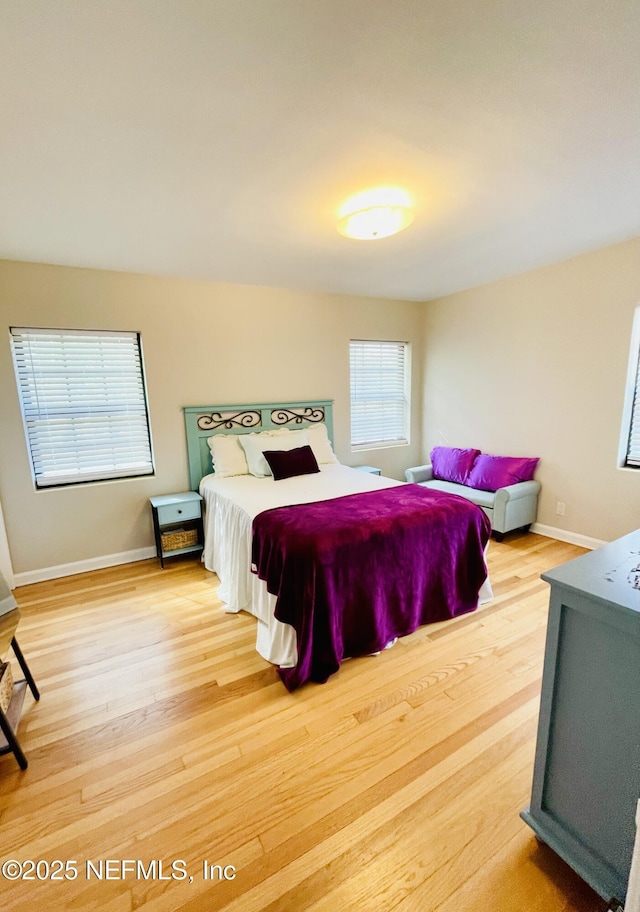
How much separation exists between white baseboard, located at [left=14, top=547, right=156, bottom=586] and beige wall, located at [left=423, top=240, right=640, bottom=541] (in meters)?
3.65

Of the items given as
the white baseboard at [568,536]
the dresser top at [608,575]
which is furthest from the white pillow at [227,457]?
the white baseboard at [568,536]

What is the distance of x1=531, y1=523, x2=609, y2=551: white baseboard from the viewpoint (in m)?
3.37

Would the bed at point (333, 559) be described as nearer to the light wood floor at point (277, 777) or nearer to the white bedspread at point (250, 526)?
the white bedspread at point (250, 526)

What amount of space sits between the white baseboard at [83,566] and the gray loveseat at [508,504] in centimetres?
288

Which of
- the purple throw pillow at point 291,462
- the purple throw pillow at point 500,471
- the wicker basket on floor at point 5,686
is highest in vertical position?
the purple throw pillow at point 291,462

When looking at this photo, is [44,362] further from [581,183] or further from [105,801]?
[581,183]

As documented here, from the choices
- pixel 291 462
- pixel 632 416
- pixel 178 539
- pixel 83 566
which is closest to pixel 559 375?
pixel 632 416

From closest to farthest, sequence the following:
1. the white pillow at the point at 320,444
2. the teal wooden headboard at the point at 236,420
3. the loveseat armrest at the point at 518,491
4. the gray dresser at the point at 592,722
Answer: the gray dresser at the point at 592,722 < the loveseat armrest at the point at 518,491 < the teal wooden headboard at the point at 236,420 < the white pillow at the point at 320,444

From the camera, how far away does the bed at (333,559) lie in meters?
1.97

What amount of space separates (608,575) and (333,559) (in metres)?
1.19

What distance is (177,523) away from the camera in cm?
349

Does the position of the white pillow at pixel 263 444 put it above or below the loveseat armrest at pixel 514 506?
above

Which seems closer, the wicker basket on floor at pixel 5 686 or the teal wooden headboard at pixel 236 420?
the wicker basket on floor at pixel 5 686

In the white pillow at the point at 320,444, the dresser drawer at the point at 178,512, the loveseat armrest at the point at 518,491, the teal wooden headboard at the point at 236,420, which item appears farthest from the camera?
the white pillow at the point at 320,444
